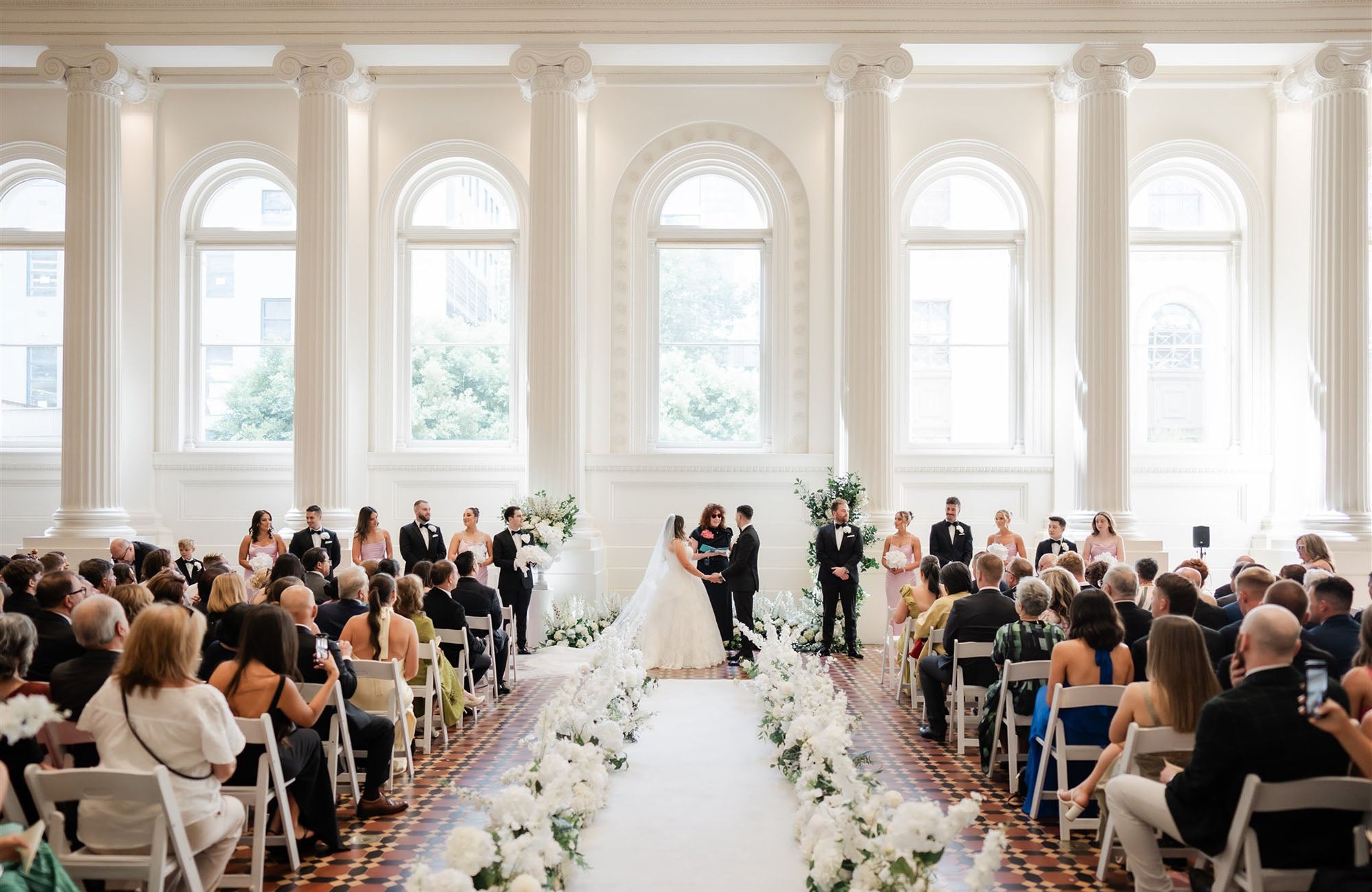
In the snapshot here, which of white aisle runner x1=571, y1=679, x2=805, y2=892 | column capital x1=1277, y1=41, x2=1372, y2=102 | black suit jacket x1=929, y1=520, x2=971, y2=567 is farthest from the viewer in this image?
column capital x1=1277, y1=41, x2=1372, y2=102

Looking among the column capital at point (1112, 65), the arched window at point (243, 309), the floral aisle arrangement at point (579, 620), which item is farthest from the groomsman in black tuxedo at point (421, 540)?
the column capital at point (1112, 65)

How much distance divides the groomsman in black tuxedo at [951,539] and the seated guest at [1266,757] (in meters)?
7.81

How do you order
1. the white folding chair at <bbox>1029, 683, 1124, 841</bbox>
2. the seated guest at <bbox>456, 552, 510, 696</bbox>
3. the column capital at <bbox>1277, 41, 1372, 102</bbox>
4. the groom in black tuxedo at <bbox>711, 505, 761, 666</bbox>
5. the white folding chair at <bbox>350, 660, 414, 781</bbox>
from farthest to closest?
the column capital at <bbox>1277, 41, 1372, 102</bbox>, the groom in black tuxedo at <bbox>711, 505, 761, 666</bbox>, the seated guest at <bbox>456, 552, 510, 696</bbox>, the white folding chair at <bbox>350, 660, 414, 781</bbox>, the white folding chair at <bbox>1029, 683, 1124, 841</bbox>

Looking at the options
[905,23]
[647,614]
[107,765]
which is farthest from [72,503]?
[905,23]

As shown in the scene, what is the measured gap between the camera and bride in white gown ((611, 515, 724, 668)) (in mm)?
10836

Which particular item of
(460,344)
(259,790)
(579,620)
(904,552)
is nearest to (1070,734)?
(259,790)

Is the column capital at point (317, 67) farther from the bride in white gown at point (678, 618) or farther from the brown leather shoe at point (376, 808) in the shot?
the brown leather shoe at point (376, 808)

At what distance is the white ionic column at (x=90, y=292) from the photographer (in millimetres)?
13258

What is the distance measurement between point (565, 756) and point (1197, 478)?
1232 centimetres

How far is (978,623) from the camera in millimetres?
7160

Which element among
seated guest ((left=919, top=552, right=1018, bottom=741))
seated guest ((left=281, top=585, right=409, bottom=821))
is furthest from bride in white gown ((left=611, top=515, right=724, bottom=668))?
seated guest ((left=281, top=585, right=409, bottom=821))

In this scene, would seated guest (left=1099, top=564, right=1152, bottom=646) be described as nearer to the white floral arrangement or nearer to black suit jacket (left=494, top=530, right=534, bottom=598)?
the white floral arrangement

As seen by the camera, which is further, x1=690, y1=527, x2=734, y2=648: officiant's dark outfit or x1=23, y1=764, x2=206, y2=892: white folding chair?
x1=690, y1=527, x2=734, y2=648: officiant's dark outfit

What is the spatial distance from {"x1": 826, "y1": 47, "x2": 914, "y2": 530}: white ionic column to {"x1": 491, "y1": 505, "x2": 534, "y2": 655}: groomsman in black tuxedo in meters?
4.32
